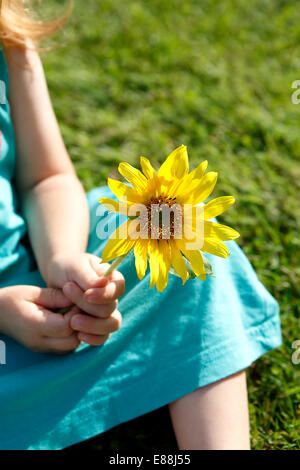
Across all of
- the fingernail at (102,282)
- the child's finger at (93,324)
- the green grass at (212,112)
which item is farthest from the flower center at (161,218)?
the green grass at (212,112)

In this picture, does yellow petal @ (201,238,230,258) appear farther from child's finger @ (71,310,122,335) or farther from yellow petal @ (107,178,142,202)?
child's finger @ (71,310,122,335)

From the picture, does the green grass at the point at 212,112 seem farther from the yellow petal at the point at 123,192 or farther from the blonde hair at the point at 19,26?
the yellow petal at the point at 123,192

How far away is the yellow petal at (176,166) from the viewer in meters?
0.63

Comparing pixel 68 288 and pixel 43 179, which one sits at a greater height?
pixel 43 179

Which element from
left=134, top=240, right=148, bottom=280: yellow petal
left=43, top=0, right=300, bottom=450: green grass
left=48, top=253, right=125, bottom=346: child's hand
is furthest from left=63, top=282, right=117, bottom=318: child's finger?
left=43, top=0, right=300, bottom=450: green grass

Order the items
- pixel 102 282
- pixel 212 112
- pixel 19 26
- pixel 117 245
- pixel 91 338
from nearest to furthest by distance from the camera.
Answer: pixel 117 245 → pixel 102 282 → pixel 91 338 → pixel 19 26 → pixel 212 112

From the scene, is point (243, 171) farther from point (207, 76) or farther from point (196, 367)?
point (196, 367)

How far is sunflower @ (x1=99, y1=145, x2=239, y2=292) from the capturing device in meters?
0.64

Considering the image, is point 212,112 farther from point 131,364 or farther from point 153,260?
point 153,260

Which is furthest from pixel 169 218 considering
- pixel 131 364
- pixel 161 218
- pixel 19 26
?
pixel 19 26

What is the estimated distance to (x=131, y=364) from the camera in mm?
1040

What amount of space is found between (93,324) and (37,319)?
0.12 m

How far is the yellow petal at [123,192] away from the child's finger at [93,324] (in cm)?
35

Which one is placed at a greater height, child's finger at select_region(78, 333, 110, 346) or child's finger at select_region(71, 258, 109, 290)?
child's finger at select_region(71, 258, 109, 290)
